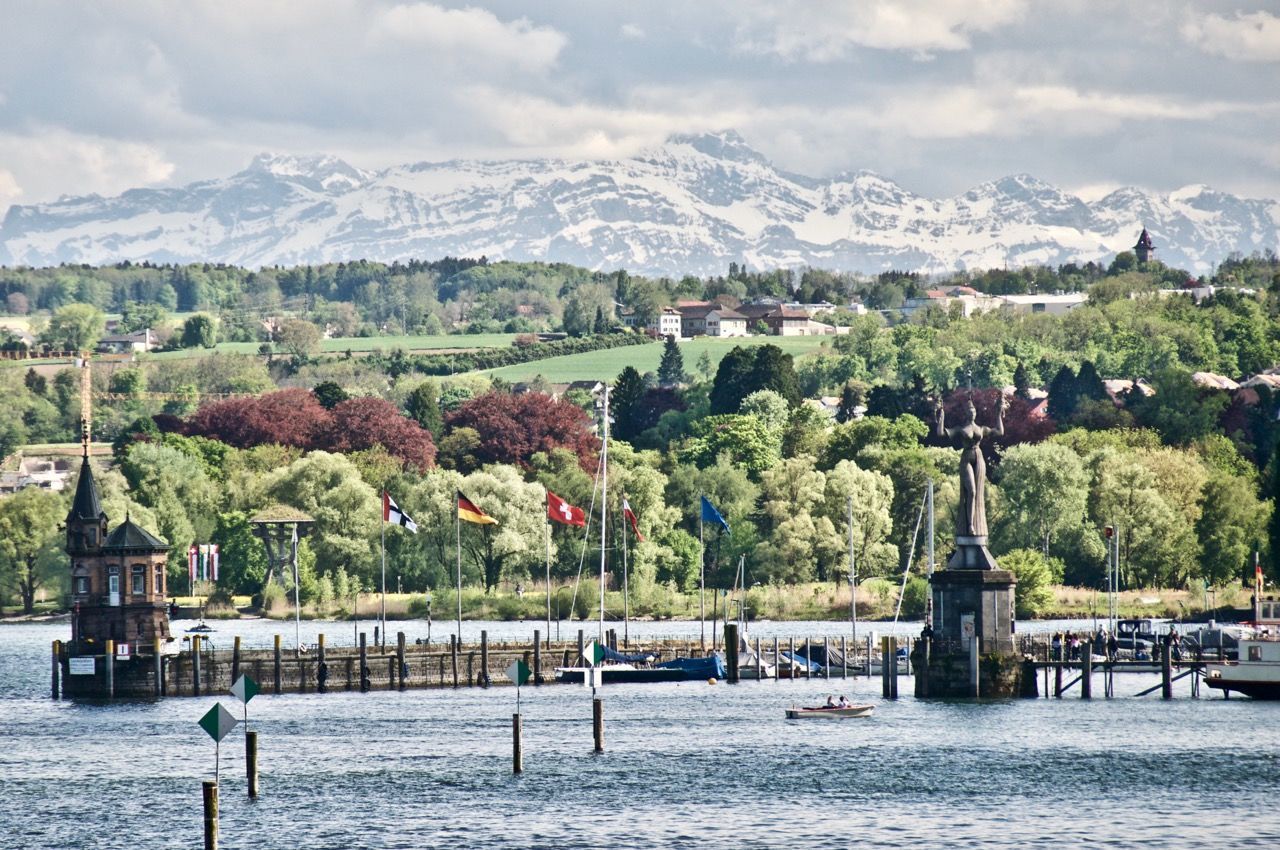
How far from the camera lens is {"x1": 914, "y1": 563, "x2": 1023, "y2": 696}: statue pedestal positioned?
325 feet

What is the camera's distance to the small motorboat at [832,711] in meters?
103

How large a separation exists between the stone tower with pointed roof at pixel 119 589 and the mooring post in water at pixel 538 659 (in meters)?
17.8

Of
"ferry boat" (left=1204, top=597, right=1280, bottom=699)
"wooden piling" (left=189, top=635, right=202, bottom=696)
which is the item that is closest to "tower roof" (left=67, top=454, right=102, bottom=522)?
"wooden piling" (left=189, top=635, right=202, bottom=696)

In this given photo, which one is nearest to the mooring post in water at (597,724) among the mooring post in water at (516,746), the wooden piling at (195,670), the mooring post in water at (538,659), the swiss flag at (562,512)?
the mooring post in water at (516,746)

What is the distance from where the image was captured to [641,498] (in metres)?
184

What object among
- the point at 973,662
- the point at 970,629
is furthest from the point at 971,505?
the point at 973,662

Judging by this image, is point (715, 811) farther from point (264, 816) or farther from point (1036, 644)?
point (1036, 644)

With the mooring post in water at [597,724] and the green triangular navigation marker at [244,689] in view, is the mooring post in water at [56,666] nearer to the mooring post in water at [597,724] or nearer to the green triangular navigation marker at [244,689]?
the mooring post in water at [597,724]

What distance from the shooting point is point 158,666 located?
11356cm

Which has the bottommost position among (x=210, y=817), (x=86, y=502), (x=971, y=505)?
(x=210, y=817)

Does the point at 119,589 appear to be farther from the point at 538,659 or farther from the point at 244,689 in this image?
the point at 244,689

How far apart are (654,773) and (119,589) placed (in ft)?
126

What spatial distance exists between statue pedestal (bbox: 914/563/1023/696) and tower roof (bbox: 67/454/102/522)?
1700 inches

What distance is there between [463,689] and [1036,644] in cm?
2841
